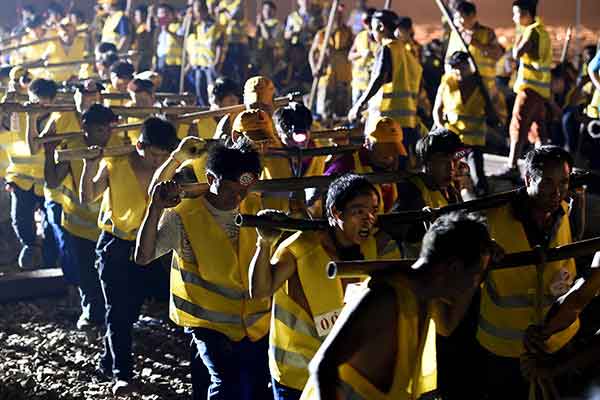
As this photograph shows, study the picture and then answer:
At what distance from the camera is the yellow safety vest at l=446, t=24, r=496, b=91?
11.5m

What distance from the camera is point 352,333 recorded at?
Answer: 355 centimetres

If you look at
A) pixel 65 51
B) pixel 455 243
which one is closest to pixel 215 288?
pixel 455 243

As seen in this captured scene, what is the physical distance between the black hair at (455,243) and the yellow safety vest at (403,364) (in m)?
0.15

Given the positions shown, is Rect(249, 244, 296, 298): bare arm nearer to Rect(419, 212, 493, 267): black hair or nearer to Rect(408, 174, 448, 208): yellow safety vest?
Rect(419, 212, 493, 267): black hair

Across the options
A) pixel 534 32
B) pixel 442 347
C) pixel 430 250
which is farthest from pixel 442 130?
pixel 534 32

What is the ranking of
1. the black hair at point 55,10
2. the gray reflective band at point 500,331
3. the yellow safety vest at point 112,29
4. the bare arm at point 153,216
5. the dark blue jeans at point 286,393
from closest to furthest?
1. the dark blue jeans at point 286,393
2. the gray reflective band at point 500,331
3. the bare arm at point 153,216
4. the yellow safety vest at point 112,29
5. the black hair at point 55,10

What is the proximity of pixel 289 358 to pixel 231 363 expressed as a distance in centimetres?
89

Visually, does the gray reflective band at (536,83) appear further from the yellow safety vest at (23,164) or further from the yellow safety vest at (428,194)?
the yellow safety vest at (428,194)

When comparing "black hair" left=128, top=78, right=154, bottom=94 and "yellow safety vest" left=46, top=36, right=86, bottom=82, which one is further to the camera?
"yellow safety vest" left=46, top=36, right=86, bottom=82

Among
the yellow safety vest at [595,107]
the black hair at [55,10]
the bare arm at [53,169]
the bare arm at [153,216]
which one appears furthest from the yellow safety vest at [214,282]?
the black hair at [55,10]

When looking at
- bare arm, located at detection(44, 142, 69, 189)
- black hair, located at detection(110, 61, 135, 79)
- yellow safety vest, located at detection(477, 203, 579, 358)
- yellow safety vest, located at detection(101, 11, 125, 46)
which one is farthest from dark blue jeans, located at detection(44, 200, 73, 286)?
yellow safety vest, located at detection(101, 11, 125, 46)

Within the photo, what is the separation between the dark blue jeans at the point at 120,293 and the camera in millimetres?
7203

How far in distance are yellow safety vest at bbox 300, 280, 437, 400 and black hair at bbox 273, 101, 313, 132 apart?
3.65 metres

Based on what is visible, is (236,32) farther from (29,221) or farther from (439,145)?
(439,145)
